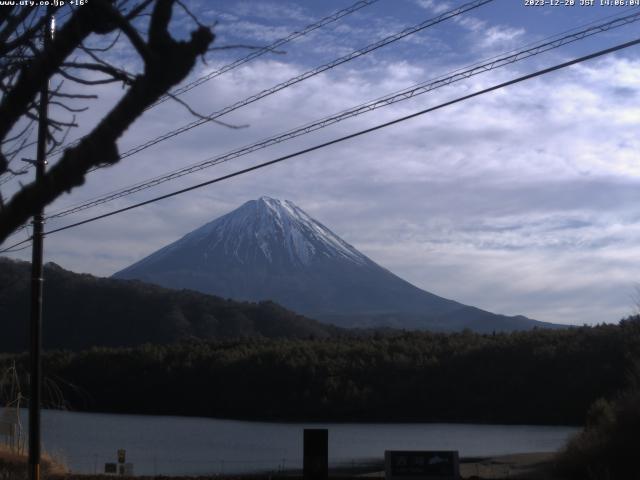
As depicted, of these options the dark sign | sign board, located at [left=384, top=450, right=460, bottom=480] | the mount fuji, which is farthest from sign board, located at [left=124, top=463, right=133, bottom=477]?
the mount fuji

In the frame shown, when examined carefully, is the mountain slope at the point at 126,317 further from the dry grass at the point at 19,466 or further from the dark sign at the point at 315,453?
the dark sign at the point at 315,453

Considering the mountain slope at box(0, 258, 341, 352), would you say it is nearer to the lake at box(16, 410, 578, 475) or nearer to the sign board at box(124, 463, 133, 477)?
the lake at box(16, 410, 578, 475)

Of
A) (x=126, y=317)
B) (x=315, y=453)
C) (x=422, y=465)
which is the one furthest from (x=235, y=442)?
(x=126, y=317)

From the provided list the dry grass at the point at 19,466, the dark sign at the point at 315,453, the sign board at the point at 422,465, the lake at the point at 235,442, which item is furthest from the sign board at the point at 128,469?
the sign board at the point at 422,465

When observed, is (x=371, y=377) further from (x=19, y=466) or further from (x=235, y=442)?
(x=19, y=466)

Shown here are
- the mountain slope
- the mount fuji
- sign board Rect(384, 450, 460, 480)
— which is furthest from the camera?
the mount fuji

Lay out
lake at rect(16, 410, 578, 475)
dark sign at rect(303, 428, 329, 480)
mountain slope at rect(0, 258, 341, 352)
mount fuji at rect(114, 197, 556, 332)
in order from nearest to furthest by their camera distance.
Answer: dark sign at rect(303, 428, 329, 480), lake at rect(16, 410, 578, 475), mountain slope at rect(0, 258, 341, 352), mount fuji at rect(114, 197, 556, 332)
